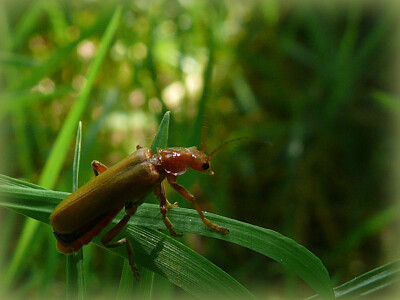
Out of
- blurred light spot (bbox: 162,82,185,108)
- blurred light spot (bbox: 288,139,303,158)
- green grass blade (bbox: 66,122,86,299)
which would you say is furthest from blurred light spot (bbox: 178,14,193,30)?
green grass blade (bbox: 66,122,86,299)

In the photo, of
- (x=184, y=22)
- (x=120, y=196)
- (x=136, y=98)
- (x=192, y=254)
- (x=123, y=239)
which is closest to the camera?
(x=192, y=254)

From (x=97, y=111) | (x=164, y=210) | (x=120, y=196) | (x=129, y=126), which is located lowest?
(x=164, y=210)

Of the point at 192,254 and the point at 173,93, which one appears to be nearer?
the point at 192,254

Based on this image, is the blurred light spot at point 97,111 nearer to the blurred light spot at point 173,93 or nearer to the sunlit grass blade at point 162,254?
the blurred light spot at point 173,93

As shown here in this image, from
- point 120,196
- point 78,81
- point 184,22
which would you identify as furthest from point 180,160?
point 184,22

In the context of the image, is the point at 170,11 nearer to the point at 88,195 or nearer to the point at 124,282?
the point at 88,195

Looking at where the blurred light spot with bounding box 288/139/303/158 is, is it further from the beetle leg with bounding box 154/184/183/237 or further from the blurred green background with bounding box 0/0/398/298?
the beetle leg with bounding box 154/184/183/237

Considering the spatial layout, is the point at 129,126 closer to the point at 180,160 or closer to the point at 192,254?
the point at 180,160

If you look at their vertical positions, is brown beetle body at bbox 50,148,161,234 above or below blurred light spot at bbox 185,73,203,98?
below
